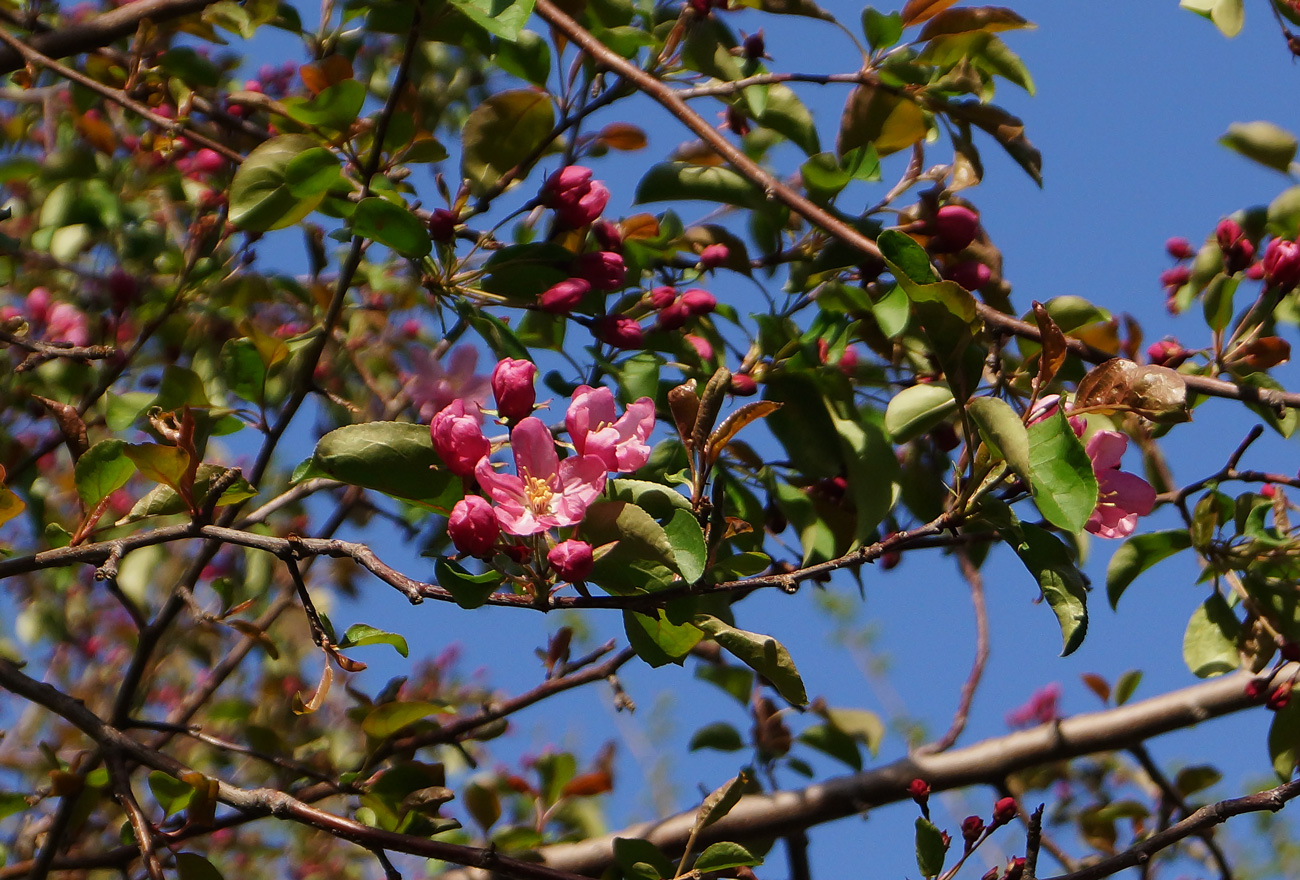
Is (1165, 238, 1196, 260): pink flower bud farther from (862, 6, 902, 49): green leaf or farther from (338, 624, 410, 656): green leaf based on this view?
(338, 624, 410, 656): green leaf

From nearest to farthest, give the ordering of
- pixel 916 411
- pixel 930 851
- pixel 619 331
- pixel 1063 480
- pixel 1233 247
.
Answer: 1. pixel 1063 480
2. pixel 930 851
3. pixel 916 411
4. pixel 619 331
5. pixel 1233 247

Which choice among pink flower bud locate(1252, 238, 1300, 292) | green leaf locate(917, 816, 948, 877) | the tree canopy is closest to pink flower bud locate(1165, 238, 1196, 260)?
the tree canopy

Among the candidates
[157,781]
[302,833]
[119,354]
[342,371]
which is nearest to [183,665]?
→ [302,833]

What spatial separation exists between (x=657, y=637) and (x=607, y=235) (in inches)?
30.4

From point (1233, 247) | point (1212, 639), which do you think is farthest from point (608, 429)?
point (1233, 247)

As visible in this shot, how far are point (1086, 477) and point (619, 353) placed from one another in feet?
2.88

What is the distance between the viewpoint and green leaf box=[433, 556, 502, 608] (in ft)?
3.74

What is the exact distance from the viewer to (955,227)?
5.95ft

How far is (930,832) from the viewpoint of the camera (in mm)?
1339

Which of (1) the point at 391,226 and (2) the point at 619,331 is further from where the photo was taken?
(2) the point at 619,331

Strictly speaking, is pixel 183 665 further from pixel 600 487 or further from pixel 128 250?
pixel 600 487

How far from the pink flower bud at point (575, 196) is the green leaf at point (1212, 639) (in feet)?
3.89

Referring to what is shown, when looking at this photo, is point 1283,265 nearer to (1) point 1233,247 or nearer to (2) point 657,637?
(1) point 1233,247

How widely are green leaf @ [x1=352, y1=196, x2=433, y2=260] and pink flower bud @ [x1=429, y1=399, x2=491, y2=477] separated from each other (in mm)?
385
